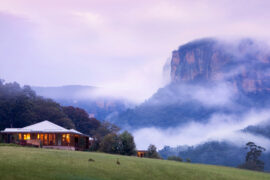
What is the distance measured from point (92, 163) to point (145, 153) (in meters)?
42.7

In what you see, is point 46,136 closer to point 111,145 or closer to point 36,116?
point 111,145

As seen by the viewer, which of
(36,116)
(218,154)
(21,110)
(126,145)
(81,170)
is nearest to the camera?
(81,170)

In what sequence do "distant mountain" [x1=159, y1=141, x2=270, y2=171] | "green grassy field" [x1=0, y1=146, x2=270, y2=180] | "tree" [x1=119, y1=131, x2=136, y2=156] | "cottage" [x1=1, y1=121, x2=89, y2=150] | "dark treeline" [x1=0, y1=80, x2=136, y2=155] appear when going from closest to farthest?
"green grassy field" [x1=0, y1=146, x2=270, y2=180]
"cottage" [x1=1, y1=121, x2=89, y2=150]
"tree" [x1=119, y1=131, x2=136, y2=156]
"dark treeline" [x1=0, y1=80, x2=136, y2=155]
"distant mountain" [x1=159, y1=141, x2=270, y2=171]

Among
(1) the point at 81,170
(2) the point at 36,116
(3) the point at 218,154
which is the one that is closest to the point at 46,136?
(1) the point at 81,170

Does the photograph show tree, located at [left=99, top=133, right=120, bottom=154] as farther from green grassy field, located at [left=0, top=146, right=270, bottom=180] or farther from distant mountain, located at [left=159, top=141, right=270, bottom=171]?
distant mountain, located at [left=159, top=141, right=270, bottom=171]

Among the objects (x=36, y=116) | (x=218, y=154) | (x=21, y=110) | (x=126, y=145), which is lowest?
(x=218, y=154)

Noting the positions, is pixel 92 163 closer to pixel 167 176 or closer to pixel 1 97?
pixel 167 176

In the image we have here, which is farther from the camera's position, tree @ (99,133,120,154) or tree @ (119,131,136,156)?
tree @ (99,133,120,154)

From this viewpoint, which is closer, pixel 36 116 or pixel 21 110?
pixel 21 110

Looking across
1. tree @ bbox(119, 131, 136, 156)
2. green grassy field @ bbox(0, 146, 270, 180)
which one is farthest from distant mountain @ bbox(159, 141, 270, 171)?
green grassy field @ bbox(0, 146, 270, 180)

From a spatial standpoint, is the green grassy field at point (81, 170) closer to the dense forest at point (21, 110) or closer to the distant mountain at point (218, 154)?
the dense forest at point (21, 110)

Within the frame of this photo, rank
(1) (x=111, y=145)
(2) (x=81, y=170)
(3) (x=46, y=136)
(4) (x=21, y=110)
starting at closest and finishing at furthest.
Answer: (2) (x=81, y=170) → (3) (x=46, y=136) → (1) (x=111, y=145) → (4) (x=21, y=110)

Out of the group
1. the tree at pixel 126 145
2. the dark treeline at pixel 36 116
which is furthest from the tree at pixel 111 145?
the tree at pixel 126 145

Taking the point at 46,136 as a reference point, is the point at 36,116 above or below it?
above
